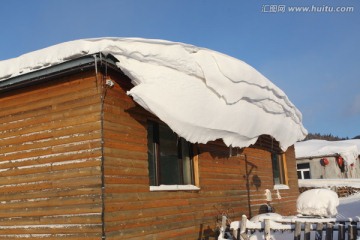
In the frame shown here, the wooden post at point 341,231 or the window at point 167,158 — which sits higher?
the window at point 167,158

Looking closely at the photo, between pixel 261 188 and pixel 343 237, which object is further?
pixel 261 188

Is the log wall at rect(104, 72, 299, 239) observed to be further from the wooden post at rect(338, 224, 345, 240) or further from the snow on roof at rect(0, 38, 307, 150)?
the wooden post at rect(338, 224, 345, 240)

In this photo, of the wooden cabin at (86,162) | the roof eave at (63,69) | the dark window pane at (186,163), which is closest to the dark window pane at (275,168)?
the dark window pane at (186,163)

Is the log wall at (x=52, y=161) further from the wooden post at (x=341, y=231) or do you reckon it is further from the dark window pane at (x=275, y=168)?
the dark window pane at (x=275, y=168)

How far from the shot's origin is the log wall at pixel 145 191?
6707 millimetres

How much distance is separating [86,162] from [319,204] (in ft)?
19.9

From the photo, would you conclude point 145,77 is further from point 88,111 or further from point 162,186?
point 162,186

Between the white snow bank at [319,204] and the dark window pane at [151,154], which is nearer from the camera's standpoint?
the dark window pane at [151,154]

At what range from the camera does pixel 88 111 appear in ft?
22.4

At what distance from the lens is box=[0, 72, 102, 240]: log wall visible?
21.6ft

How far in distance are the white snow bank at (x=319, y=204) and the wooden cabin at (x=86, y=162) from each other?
2967 mm

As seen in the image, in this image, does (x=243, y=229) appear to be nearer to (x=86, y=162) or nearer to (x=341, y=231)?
(x=341, y=231)

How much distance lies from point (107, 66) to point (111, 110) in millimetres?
751

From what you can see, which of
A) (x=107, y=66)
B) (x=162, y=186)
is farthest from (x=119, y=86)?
(x=162, y=186)
